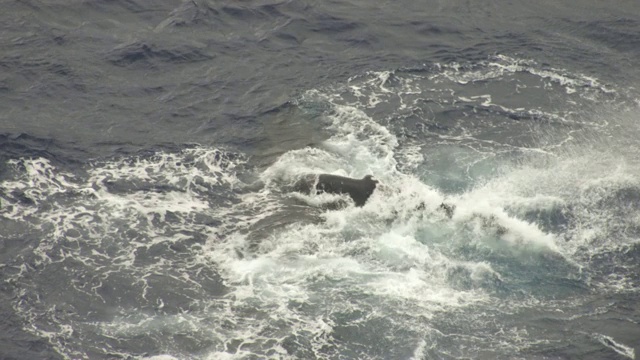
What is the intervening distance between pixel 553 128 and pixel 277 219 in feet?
35.3

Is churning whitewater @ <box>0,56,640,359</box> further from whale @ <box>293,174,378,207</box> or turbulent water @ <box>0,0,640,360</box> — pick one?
whale @ <box>293,174,378,207</box>

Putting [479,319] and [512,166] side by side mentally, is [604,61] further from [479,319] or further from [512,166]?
[479,319]

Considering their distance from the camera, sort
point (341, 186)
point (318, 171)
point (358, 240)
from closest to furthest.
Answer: point (358, 240)
point (341, 186)
point (318, 171)

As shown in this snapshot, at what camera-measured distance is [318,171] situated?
25.3 metres

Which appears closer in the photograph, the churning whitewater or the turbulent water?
the churning whitewater

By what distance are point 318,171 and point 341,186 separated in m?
1.56

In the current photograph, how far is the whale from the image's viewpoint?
23.8 m

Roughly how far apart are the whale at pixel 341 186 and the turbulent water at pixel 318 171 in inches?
12.9

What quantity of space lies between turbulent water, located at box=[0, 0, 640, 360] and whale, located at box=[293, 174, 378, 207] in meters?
0.33

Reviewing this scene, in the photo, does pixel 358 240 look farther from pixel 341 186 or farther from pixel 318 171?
pixel 318 171

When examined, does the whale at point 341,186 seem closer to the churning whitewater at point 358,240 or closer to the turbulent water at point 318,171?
the churning whitewater at point 358,240

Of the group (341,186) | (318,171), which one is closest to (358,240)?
(341,186)

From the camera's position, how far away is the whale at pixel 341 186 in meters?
23.8

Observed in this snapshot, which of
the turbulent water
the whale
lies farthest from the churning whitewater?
the whale
